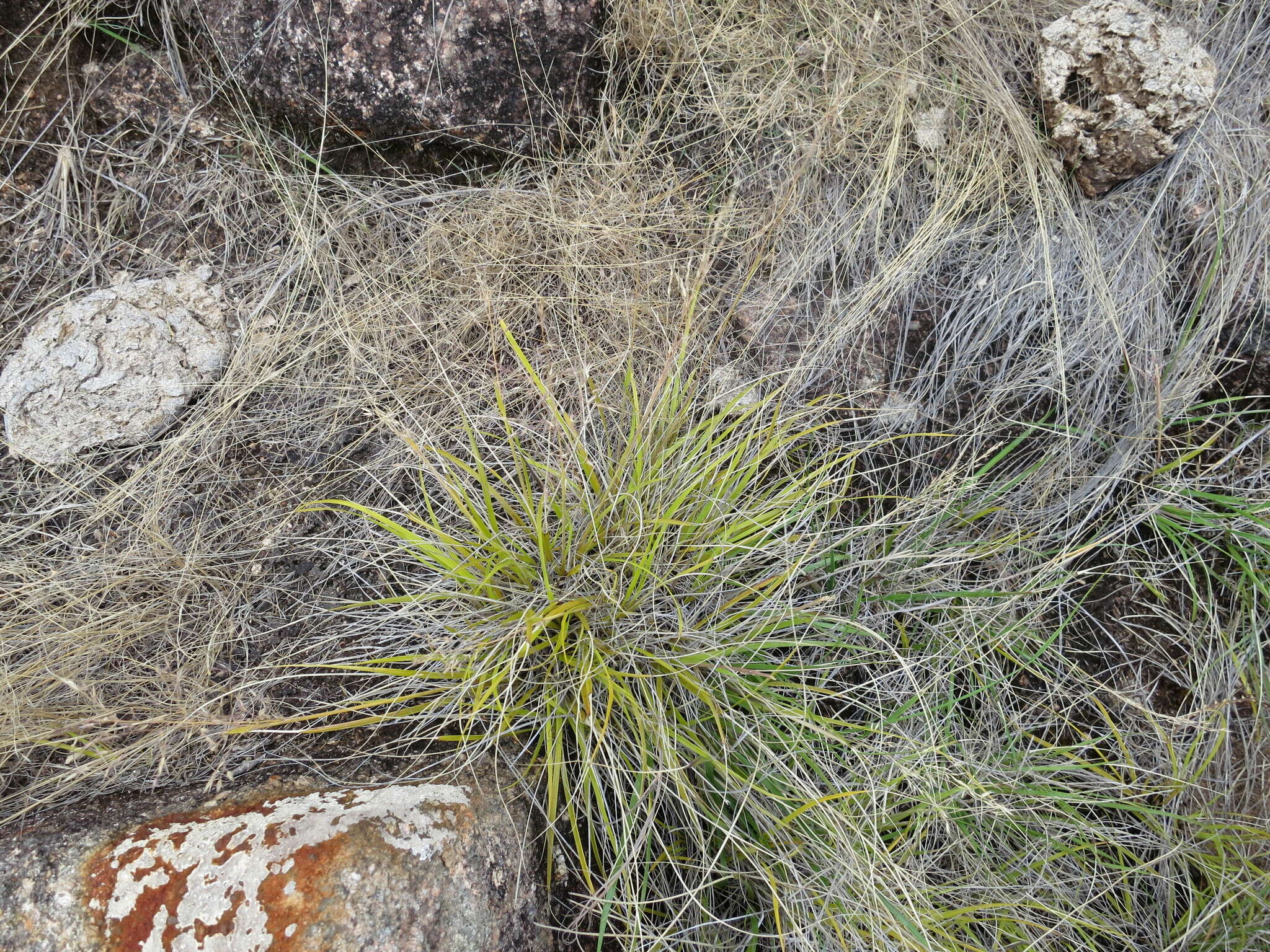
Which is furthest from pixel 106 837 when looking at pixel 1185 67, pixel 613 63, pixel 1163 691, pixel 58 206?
pixel 1185 67

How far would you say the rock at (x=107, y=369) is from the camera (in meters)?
1.31

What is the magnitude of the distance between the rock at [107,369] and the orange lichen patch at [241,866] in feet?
2.31

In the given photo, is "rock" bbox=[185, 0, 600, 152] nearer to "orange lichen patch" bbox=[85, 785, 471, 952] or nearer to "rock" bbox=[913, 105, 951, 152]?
"rock" bbox=[913, 105, 951, 152]

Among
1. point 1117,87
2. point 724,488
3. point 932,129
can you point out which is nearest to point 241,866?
point 724,488

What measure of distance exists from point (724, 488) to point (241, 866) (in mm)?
794

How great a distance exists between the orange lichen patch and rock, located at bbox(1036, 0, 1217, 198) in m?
1.56

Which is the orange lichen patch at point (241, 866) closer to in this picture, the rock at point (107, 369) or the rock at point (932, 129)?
the rock at point (107, 369)

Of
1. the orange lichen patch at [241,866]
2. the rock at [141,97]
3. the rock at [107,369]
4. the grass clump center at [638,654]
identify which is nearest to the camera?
the orange lichen patch at [241,866]

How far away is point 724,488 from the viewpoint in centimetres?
118

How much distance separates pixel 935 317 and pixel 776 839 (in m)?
0.96

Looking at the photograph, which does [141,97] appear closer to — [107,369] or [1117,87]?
[107,369]

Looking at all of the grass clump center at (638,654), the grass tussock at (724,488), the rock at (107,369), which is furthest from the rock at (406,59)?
the grass clump center at (638,654)

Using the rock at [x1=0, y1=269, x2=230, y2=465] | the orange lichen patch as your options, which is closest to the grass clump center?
the orange lichen patch

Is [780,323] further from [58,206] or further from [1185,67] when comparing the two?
[58,206]
